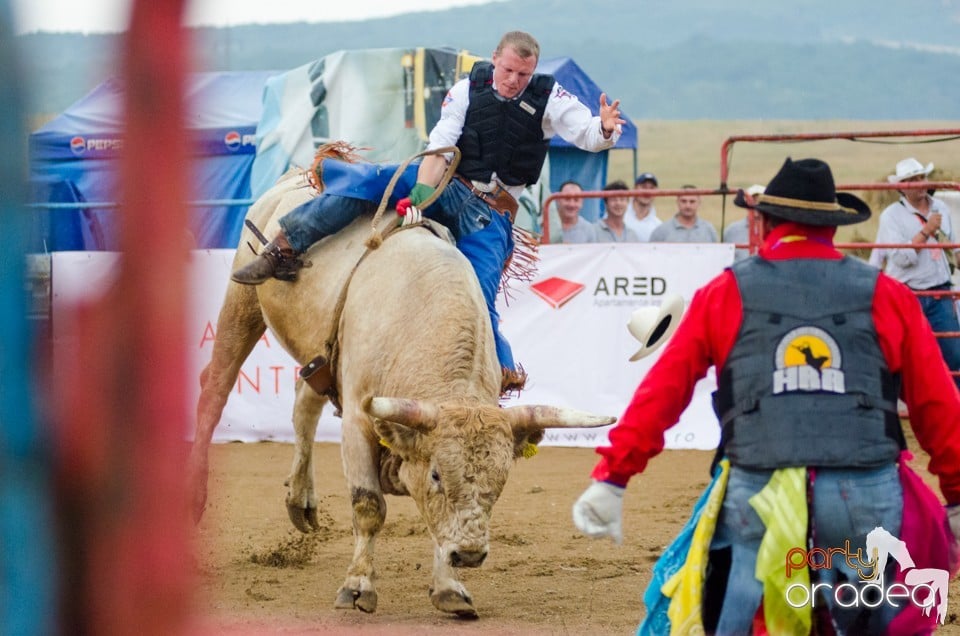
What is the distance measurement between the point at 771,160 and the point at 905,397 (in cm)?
7739

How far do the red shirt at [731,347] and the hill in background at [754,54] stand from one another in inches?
2796

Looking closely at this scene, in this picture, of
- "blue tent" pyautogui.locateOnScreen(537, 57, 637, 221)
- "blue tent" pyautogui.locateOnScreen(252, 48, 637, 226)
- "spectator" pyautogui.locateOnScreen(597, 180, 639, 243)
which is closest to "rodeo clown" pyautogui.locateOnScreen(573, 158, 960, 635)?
"spectator" pyautogui.locateOnScreen(597, 180, 639, 243)

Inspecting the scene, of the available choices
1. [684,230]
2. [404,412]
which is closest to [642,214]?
[684,230]

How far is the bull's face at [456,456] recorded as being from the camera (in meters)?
5.21

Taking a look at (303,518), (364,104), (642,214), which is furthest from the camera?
(364,104)

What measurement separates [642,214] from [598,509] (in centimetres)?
1102

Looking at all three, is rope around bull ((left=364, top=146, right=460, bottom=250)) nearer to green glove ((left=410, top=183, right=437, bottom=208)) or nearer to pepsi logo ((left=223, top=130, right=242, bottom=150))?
green glove ((left=410, top=183, right=437, bottom=208))

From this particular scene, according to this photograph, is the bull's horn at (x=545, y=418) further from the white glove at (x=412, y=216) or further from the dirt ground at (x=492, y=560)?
the white glove at (x=412, y=216)

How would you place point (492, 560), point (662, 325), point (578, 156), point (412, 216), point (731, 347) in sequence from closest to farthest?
point (731, 347)
point (662, 325)
point (412, 216)
point (492, 560)
point (578, 156)

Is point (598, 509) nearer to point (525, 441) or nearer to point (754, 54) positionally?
point (525, 441)

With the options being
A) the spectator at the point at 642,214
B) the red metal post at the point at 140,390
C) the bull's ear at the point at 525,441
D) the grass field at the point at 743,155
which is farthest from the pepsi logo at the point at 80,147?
the grass field at the point at 743,155

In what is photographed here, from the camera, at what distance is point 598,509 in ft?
→ 11.8

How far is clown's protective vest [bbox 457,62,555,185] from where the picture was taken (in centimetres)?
677

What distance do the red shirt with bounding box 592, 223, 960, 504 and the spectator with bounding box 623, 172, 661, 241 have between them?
10.1 meters
